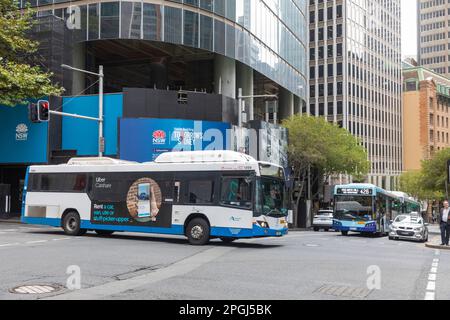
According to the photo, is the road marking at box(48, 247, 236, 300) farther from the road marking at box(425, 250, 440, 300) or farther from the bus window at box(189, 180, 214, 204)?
the road marking at box(425, 250, 440, 300)

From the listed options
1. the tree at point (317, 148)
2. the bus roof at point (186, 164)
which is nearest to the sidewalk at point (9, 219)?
the bus roof at point (186, 164)

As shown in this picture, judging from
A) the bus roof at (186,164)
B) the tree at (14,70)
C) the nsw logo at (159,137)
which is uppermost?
the tree at (14,70)

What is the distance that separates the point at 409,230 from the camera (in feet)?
95.9

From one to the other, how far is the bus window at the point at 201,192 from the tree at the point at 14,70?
15.6m

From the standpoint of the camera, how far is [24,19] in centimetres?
3284

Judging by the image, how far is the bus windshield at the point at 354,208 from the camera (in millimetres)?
32131

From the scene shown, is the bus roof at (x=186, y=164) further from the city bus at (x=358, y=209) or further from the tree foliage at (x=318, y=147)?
the tree foliage at (x=318, y=147)

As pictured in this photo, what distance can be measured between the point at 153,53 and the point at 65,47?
736 centimetres

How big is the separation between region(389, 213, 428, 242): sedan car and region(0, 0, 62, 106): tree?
2158cm

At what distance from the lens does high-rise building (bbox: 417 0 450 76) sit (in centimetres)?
15450

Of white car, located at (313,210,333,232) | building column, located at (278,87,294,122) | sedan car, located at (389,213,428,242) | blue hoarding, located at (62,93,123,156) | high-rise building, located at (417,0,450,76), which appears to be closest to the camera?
sedan car, located at (389,213,428,242)

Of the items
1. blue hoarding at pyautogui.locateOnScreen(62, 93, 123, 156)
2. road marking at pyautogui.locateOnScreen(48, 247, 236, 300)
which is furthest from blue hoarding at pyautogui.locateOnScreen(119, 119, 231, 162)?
road marking at pyautogui.locateOnScreen(48, 247, 236, 300)

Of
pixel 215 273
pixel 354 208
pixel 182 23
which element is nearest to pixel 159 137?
pixel 182 23

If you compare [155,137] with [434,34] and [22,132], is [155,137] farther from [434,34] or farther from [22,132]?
[434,34]
